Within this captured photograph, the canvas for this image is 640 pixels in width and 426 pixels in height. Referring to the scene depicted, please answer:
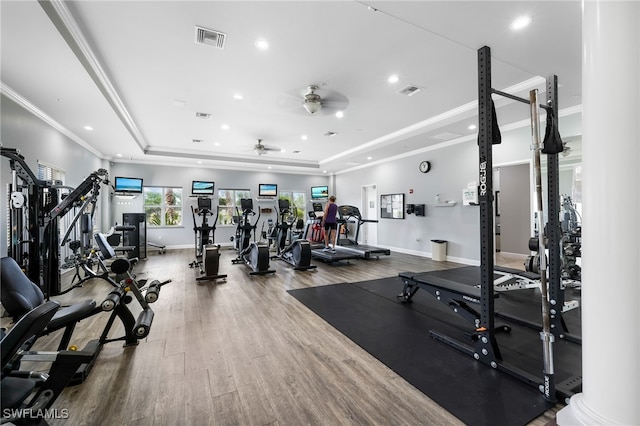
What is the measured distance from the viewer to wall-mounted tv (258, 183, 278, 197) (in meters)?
10.6

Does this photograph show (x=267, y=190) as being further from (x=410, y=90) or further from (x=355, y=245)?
(x=410, y=90)

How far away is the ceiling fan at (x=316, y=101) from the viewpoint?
4.50 metres

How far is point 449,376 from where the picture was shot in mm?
2129

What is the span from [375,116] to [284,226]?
3.63 m

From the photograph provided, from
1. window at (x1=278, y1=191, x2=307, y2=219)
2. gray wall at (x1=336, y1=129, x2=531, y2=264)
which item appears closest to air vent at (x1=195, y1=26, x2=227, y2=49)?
gray wall at (x1=336, y1=129, x2=531, y2=264)

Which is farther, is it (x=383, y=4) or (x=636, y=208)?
(x=383, y=4)

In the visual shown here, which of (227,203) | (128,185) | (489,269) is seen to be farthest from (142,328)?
(227,203)

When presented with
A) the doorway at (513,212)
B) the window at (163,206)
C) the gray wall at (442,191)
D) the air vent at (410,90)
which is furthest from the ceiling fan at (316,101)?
the window at (163,206)

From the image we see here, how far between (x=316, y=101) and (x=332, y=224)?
3626 millimetres

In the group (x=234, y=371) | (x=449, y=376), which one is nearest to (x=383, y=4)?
(x=449, y=376)

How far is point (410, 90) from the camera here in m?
4.53

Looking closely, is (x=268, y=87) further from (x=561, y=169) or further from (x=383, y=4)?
(x=561, y=169)

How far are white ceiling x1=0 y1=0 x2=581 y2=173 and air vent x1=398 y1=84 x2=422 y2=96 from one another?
0.14 metres

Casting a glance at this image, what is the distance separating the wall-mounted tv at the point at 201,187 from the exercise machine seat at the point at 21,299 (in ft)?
26.1
